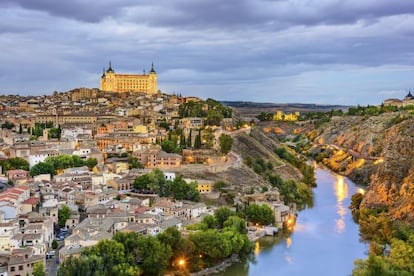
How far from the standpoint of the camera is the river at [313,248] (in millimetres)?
19938

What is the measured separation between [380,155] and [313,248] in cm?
2516

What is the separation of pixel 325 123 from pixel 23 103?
37.0 metres

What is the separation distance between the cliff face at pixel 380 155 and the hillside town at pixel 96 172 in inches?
219

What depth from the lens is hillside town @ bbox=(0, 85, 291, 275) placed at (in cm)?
1889

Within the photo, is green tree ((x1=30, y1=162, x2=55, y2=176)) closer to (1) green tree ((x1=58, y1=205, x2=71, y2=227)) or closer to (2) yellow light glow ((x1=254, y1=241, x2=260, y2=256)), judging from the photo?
(1) green tree ((x1=58, y1=205, x2=71, y2=227))

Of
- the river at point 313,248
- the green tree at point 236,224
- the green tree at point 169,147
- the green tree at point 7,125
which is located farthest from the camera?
the green tree at point 7,125

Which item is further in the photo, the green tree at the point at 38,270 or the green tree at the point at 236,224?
the green tree at the point at 236,224

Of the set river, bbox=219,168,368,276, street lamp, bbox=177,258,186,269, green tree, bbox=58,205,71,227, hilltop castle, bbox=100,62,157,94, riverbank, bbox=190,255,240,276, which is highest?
hilltop castle, bbox=100,62,157,94

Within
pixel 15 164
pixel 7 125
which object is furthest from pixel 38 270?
pixel 7 125

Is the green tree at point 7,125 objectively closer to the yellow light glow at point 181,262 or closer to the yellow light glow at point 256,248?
the yellow light glow at point 256,248

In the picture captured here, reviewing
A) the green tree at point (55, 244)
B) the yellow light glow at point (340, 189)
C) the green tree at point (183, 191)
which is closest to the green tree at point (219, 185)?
the green tree at point (183, 191)

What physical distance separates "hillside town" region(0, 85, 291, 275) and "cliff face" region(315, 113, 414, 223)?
556cm

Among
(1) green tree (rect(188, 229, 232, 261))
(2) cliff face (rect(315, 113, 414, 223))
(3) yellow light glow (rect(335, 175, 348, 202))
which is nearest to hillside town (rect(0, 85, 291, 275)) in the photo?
(1) green tree (rect(188, 229, 232, 261))

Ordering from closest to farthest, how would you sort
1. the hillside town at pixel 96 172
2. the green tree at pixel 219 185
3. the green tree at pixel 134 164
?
the hillside town at pixel 96 172 → the green tree at pixel 219 185 → the green tree at pixel 134 164
